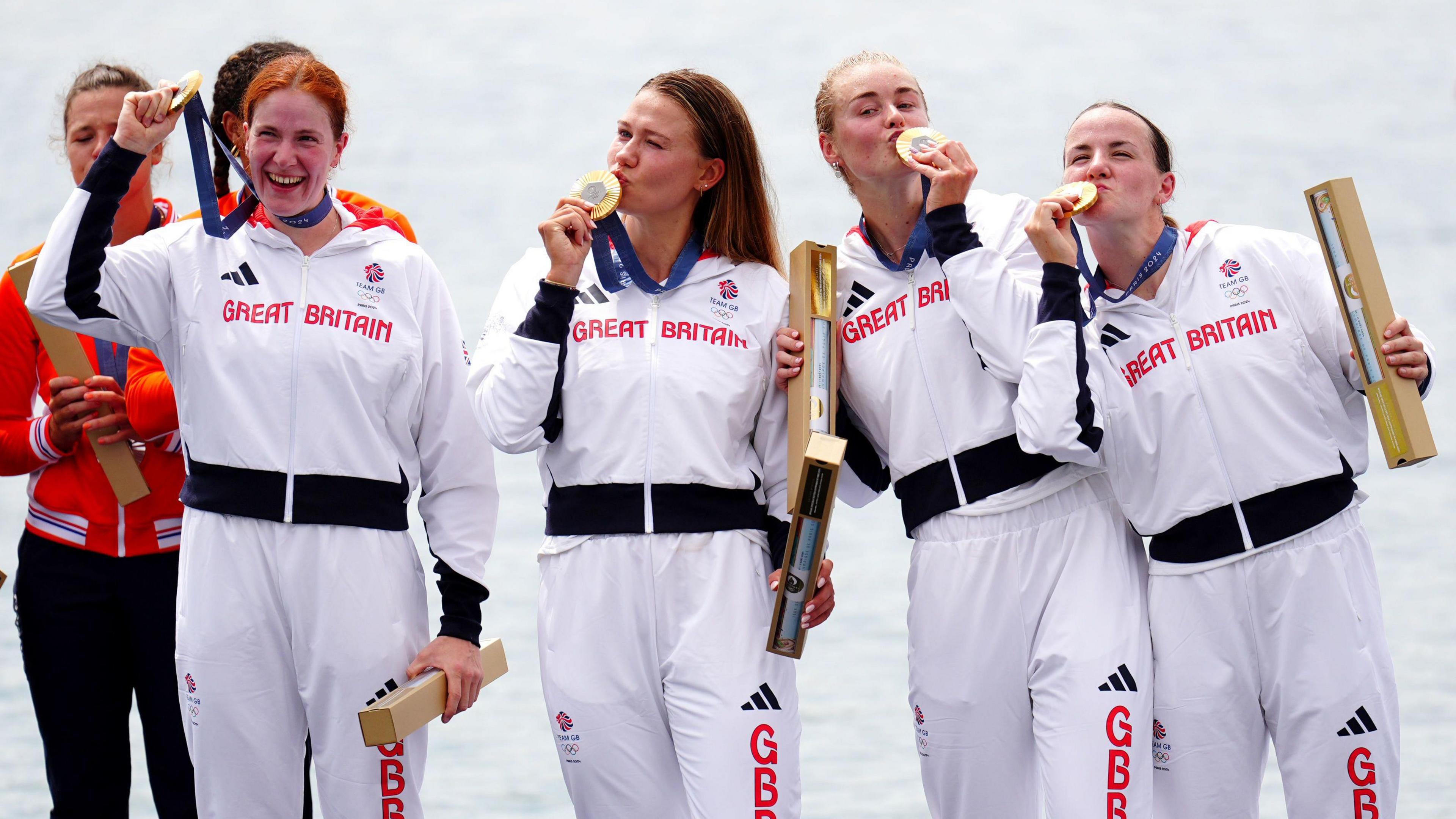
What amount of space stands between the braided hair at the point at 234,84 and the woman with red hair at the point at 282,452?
13.5 inches

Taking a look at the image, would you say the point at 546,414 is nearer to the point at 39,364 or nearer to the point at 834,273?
the point at 834,273

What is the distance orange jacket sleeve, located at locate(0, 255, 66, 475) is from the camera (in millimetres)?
3305

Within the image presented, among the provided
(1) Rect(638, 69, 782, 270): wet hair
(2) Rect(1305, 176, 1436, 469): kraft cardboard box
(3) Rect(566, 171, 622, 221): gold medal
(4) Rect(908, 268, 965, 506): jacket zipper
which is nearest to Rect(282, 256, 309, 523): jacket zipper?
(3) Rect(566, 171, 622, 221): gold medal

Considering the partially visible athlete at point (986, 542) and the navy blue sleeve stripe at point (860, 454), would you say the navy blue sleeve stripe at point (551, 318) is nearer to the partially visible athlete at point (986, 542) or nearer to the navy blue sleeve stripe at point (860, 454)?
the partially visible athlete at point (986, 542)

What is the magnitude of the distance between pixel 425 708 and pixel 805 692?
3.90m

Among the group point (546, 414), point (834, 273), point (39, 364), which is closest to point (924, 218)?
point (834, 273)

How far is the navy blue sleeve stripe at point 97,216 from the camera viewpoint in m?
2.82

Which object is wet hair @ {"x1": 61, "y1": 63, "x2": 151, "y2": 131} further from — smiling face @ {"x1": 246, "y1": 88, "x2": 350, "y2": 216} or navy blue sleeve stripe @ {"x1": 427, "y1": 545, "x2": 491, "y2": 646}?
navy blue sleeve stripe @ {"x1": 427, "y1": 545, "x2": 491, "y2": 646}

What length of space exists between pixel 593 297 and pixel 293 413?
624 millimetres

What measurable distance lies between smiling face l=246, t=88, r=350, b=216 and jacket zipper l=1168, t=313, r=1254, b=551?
5.73 feet

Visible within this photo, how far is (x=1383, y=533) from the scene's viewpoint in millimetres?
8328

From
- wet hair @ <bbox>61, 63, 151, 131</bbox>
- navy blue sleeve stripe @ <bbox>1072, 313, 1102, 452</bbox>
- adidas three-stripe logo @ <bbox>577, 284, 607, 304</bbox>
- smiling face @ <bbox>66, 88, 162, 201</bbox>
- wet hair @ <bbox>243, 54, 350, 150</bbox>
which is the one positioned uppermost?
wet hair @ <bbox>61, 63, 151, 131</bbox>

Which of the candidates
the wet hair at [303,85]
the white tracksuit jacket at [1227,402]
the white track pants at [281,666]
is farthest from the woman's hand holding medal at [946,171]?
the white track pants at [281,666]

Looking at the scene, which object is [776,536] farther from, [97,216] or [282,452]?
[97,216]
